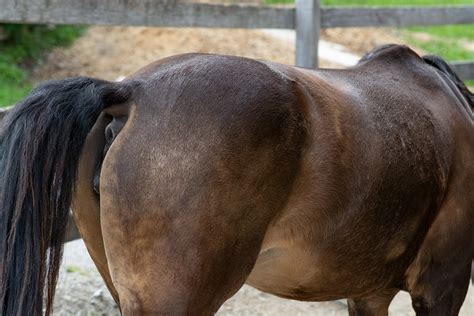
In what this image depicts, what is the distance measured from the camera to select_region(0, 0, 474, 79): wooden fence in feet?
12.5

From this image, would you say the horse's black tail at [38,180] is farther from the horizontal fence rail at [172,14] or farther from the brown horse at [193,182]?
the horizontal fence rail at [172,14]

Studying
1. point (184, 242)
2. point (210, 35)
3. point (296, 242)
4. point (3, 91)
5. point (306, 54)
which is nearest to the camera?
point (184, 242)

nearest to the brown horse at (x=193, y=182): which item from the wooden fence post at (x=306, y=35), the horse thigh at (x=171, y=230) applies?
the horse thigh at (x=171, y=230)

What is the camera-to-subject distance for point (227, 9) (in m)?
4.78

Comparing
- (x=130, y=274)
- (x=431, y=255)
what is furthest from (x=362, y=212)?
(x=130, y=274)

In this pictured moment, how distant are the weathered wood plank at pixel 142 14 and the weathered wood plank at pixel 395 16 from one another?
1.62 ft

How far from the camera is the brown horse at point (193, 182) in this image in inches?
90.4

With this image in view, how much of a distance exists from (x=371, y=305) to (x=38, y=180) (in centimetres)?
199

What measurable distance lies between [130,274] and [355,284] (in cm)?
108

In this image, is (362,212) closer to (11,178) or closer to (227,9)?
(11,178)

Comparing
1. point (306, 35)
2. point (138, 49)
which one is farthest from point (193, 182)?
point (138, 49)

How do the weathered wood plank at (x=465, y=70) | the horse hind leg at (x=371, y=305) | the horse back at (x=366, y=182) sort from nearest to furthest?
the horse back at (x=366, y=182) < the horse hind leg at (x=371, y=305) < the weathered wood plank at (x=465, y=70)

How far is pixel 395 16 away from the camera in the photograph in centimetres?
627

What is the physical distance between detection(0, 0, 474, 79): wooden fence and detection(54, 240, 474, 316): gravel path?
4.78ft
